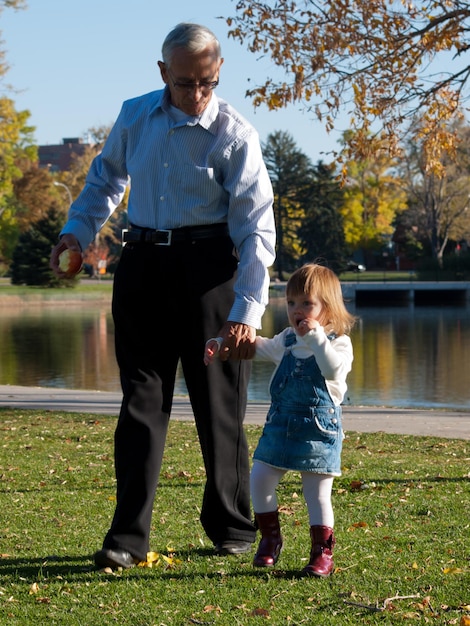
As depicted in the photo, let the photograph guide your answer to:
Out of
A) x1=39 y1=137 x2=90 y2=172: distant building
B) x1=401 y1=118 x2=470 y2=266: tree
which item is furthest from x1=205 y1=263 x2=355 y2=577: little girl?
x1=39 y1=137 x2=90 y2=172: distant building

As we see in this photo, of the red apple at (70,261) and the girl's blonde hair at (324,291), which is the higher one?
the red apple at (70,261)

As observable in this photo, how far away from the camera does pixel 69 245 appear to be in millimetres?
4703

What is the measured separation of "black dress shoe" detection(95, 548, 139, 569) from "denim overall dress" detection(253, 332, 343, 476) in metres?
0.71

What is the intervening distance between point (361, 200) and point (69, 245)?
78.2 m

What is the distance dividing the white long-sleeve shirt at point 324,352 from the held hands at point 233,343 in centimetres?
8

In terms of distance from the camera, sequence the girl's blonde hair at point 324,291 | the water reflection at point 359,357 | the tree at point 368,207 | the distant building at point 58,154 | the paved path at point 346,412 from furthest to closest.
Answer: the distant building at point 58,154, the tree at point 368,207, the water reflection at point 359,357, the paved path at point 346,412, the girl's blonde hair at point 324,291

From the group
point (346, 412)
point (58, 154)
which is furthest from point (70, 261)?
point (58, 154)

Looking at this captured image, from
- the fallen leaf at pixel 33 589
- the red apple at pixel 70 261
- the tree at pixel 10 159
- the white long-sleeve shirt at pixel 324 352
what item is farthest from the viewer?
the tree at pixel 10 159

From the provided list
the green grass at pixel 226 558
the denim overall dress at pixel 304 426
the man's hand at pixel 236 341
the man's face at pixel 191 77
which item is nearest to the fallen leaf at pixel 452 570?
the green grass at pixel 226 558

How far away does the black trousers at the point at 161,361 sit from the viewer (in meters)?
4.57

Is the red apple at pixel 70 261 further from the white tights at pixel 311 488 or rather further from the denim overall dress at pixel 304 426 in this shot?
the white tights at pixel 311 488

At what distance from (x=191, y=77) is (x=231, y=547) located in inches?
80.0

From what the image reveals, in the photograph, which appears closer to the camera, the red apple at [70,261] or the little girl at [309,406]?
the little girl at [309,406]

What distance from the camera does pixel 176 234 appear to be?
15.1 feet
